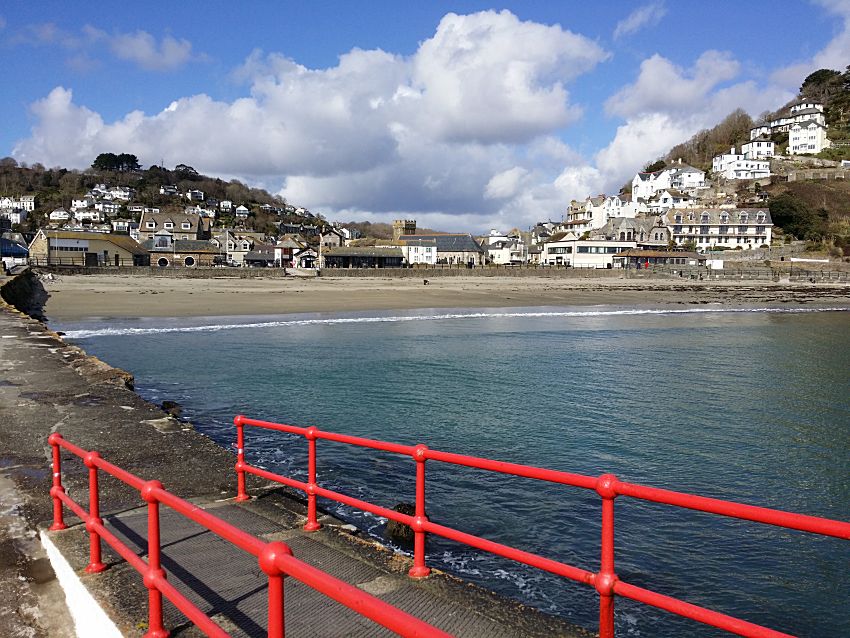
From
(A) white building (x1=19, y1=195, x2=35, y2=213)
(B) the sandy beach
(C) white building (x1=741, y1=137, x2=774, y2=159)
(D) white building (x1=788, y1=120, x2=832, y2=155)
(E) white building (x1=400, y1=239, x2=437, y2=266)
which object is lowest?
(B) the sandy beach

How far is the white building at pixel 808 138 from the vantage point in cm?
15500

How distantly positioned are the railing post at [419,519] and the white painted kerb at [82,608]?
6.84 feet

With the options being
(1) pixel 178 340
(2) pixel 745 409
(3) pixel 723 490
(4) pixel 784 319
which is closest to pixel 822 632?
(3) pixel 723 490

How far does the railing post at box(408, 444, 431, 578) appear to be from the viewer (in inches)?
185

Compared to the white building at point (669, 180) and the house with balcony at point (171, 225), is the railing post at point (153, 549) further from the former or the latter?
the white building at point (669, 180)

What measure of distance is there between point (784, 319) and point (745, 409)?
32.1 metres

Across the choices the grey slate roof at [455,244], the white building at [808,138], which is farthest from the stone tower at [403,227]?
the white building at [808,138]

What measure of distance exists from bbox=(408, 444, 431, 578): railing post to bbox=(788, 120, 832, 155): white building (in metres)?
182

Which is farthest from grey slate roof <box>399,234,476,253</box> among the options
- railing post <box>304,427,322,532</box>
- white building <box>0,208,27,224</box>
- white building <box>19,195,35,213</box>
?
railing post <box>304,427,322,532</box>

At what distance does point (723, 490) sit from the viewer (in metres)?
10.4

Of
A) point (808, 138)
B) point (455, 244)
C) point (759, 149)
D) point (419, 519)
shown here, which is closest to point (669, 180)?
point (759, 149)

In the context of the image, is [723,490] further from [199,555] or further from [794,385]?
[794,385]

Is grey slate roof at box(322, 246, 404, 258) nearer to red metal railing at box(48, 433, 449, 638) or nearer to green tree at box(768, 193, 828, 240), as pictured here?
green tree at box(768, 193, 828, 240)

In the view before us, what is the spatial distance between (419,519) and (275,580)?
2.59 metres
